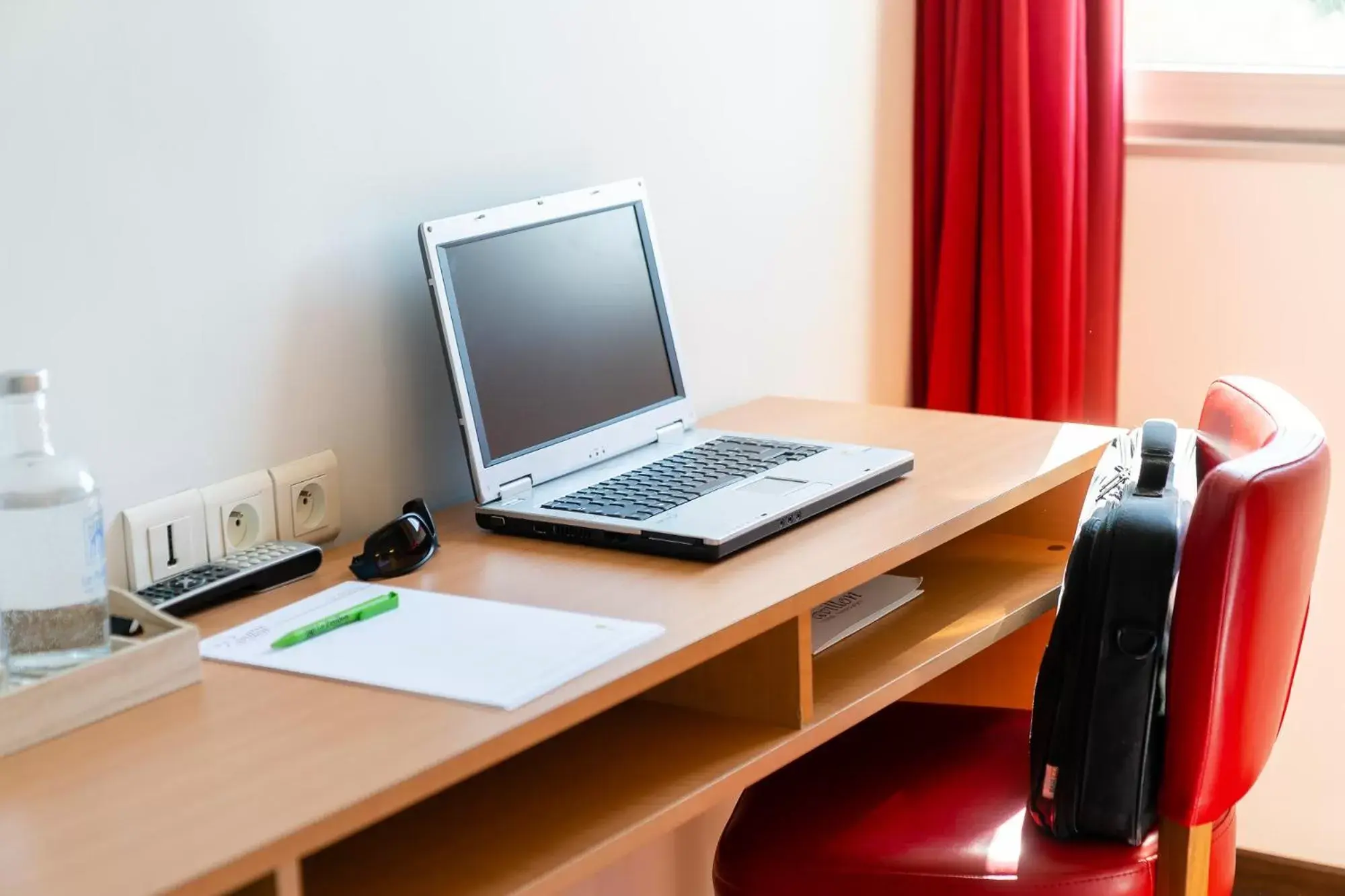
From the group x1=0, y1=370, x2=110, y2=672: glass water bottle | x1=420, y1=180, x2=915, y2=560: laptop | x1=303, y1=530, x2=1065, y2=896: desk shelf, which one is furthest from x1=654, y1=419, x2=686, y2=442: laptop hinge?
x1=0, y1=370, x2=110, y2=672: glass water bottle

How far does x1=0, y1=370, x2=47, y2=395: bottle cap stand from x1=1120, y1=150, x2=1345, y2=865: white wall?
1.68 m

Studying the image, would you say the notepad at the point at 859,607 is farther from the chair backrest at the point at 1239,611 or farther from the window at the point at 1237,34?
the window at the point at 1237,34

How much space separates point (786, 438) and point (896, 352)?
0.72 metres

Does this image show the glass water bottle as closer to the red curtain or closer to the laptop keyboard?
the laptop keyboard

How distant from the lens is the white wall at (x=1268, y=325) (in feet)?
7.23

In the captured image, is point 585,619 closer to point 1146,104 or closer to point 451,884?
point 451,884

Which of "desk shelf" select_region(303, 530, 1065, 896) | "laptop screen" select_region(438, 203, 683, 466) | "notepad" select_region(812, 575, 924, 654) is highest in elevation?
"laptop screen" select_region(438, 203, 683, 466)

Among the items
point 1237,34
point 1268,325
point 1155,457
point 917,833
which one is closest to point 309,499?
point 917,833

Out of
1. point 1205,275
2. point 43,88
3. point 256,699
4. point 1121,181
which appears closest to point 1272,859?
point 1205,275

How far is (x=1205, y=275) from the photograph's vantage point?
228cm

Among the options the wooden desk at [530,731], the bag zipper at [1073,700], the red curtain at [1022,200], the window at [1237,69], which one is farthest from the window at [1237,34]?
the bag zipper at [1073,700]

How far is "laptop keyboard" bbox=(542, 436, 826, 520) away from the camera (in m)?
1.44

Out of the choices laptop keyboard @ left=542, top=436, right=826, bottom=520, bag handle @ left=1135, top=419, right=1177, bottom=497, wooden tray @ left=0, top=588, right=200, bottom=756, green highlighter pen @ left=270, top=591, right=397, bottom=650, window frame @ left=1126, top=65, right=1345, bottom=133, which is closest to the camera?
wooden tray @ left=0, top=588, right=200, bottom=756

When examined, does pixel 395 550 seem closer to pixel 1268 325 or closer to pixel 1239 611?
pixel 1239 611
